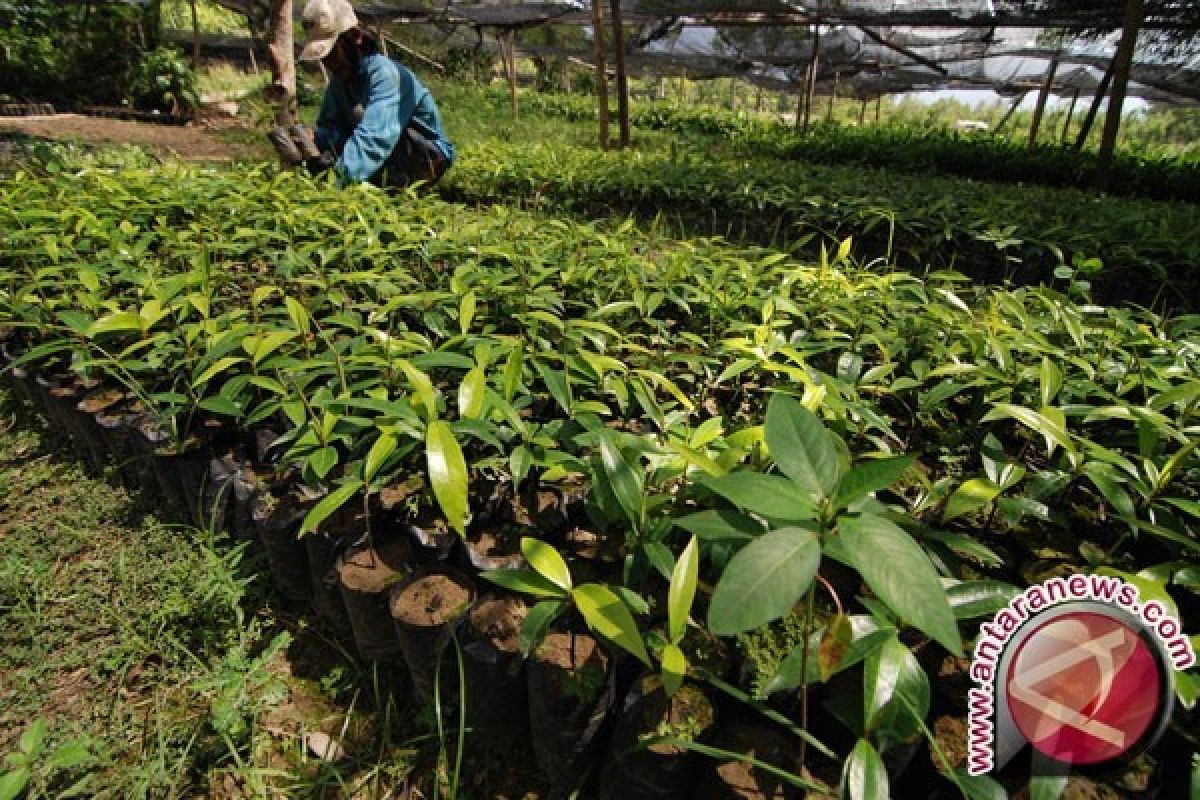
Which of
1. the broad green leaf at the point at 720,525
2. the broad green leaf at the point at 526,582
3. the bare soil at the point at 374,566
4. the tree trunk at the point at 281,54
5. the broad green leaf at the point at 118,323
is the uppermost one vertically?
the tree trunk at the point at 281,54

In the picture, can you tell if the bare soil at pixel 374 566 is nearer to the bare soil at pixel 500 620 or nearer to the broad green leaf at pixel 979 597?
the bare soil at pixel 500 620

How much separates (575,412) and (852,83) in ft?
70.1

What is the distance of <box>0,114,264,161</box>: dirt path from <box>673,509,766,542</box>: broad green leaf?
30.0ft

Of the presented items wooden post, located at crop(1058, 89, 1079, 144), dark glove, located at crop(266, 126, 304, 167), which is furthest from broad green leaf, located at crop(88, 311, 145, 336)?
wooden post, located at crop(1058, 89, 1079, 144)

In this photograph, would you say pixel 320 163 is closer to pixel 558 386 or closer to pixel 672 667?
pixel 558 386

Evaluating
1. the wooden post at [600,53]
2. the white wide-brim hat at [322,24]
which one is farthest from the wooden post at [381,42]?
the wooden post at [600,53]

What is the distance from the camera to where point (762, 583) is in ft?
1.93

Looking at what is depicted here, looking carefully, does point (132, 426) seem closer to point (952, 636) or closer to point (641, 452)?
point (641, 452)

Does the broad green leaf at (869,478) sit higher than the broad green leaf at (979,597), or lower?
higher

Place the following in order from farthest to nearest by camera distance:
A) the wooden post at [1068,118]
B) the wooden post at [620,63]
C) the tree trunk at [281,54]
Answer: the wooden post at [1068,118] < the wooden post at [620,63] < the tree trunk at [281,54]

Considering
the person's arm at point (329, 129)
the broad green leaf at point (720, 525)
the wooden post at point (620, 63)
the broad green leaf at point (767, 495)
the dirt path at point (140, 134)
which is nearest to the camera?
the broad green leaf at point (767, 495)

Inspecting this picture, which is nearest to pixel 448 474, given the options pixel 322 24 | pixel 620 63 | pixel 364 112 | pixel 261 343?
pixel 261 343

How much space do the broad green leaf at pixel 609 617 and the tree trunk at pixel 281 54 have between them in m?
3.34

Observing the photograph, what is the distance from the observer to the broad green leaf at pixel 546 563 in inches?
36.2
